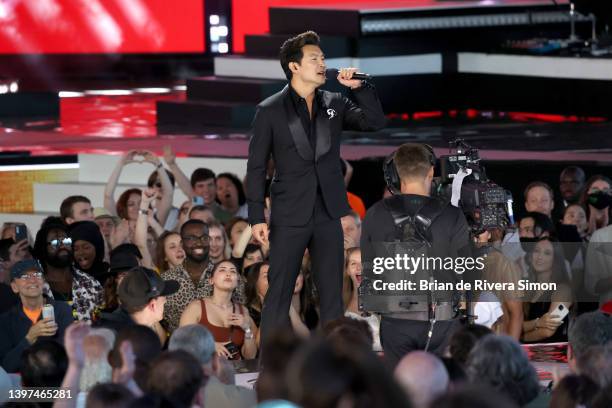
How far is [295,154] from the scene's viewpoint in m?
5.17

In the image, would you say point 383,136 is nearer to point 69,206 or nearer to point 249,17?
point 69,206

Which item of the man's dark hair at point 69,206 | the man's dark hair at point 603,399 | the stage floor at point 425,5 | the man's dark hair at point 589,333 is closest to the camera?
the man's dark hair at point 603,399

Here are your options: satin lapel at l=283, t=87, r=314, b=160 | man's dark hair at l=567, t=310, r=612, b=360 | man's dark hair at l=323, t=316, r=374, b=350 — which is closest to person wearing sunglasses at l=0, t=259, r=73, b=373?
satin lapel at l=283, t=87, r=314, b=160

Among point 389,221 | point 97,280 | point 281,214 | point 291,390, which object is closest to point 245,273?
point 97,280

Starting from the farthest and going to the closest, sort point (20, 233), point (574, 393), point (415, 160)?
point (20, 233) → point (415, 160) → point (574, 393)

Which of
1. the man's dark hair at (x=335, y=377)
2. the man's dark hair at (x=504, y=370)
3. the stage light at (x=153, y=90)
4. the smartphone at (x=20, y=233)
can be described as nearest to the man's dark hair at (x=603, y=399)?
the man's dark hair at (x=504, y=370)

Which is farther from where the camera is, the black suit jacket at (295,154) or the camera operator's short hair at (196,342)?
the black suit jacket at (295,154)

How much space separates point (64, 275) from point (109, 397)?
3.20 m

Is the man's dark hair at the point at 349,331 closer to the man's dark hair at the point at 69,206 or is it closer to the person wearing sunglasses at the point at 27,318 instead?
the person wearing sunglasses at the point at 27,318

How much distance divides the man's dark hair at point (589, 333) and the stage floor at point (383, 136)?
4.15 m

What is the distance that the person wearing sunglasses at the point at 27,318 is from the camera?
5.40 metres

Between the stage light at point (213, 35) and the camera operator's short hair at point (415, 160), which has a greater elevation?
the stage light at point (213, 35)

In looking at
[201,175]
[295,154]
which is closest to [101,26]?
[201,175]

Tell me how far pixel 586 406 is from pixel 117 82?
12356 mm
